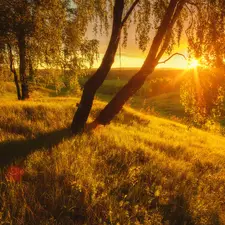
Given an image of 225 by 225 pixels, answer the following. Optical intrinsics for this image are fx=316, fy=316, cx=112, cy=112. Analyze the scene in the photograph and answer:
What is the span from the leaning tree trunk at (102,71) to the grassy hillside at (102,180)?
1.59 ft

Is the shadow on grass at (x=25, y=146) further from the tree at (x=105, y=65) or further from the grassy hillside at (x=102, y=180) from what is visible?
the tree at (x=105, y=65)

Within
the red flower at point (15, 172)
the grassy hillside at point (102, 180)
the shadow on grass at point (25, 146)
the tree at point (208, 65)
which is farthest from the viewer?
the tree at point (208, 65)

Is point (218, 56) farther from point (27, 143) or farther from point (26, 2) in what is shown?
point (26, 2)

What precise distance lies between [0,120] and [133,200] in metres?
5.80

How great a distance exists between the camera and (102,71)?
9188 millimetres

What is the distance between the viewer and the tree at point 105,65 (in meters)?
9.03

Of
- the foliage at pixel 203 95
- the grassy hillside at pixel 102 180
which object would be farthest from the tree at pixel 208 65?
the grassy hillside at pixel 102 180

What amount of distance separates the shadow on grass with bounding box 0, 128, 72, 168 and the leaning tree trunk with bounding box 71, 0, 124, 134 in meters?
0.76

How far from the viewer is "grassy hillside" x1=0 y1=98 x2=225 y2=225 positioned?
14.6 feet

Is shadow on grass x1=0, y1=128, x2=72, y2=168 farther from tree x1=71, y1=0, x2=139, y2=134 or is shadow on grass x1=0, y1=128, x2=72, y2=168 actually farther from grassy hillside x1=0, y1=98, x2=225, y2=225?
tree x1=71, y1=0, x2=139, y2=134

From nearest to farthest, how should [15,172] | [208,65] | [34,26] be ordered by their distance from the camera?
Result: 1. [15,172]
2. [208,65]
3. [34,26]

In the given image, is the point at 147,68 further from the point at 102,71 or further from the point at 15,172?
the point at 15,172

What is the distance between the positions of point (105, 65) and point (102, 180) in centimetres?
444

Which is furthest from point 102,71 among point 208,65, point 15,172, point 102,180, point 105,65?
point 15,172
